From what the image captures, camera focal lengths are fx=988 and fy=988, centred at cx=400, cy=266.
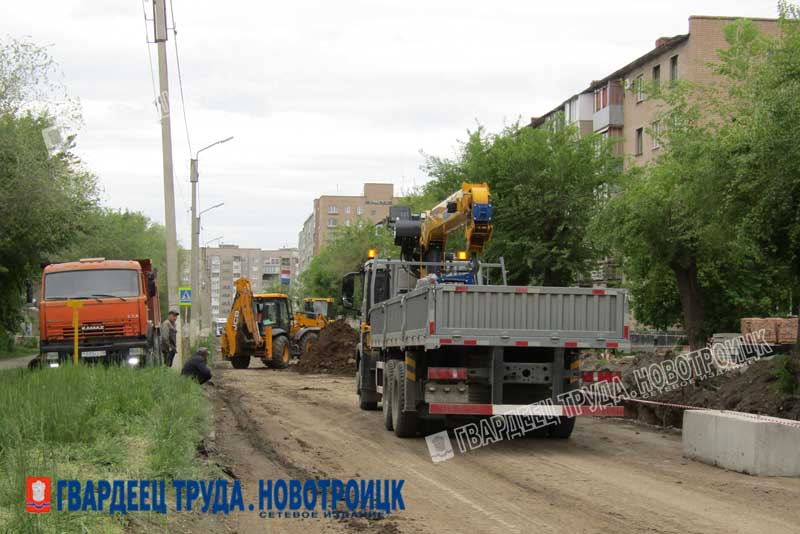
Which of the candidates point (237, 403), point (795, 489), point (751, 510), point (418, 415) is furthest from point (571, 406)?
point (237, 403)

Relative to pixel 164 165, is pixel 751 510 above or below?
below

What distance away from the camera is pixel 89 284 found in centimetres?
2320

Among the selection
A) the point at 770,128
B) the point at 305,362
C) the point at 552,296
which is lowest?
the point at 305,362

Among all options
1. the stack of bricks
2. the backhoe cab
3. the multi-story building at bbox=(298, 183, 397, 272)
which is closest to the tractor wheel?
the backhoe cab

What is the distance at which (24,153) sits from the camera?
89.8 feet

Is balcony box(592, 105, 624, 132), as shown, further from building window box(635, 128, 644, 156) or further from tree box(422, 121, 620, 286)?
tree box(422, 121, 620, 286)

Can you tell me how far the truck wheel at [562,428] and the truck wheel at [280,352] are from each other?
23219mm

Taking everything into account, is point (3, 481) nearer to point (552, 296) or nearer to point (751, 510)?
point (751, 510)

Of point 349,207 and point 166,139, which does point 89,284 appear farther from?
point 349,207

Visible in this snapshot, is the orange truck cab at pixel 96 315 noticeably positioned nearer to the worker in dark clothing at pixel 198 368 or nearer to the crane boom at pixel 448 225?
the worker in dark clothing at pixel 198 368

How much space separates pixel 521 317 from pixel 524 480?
9.57 ft

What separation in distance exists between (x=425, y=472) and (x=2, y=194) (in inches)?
762

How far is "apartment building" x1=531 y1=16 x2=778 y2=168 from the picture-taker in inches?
1857

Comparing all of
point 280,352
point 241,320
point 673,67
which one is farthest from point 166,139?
point 673,67
